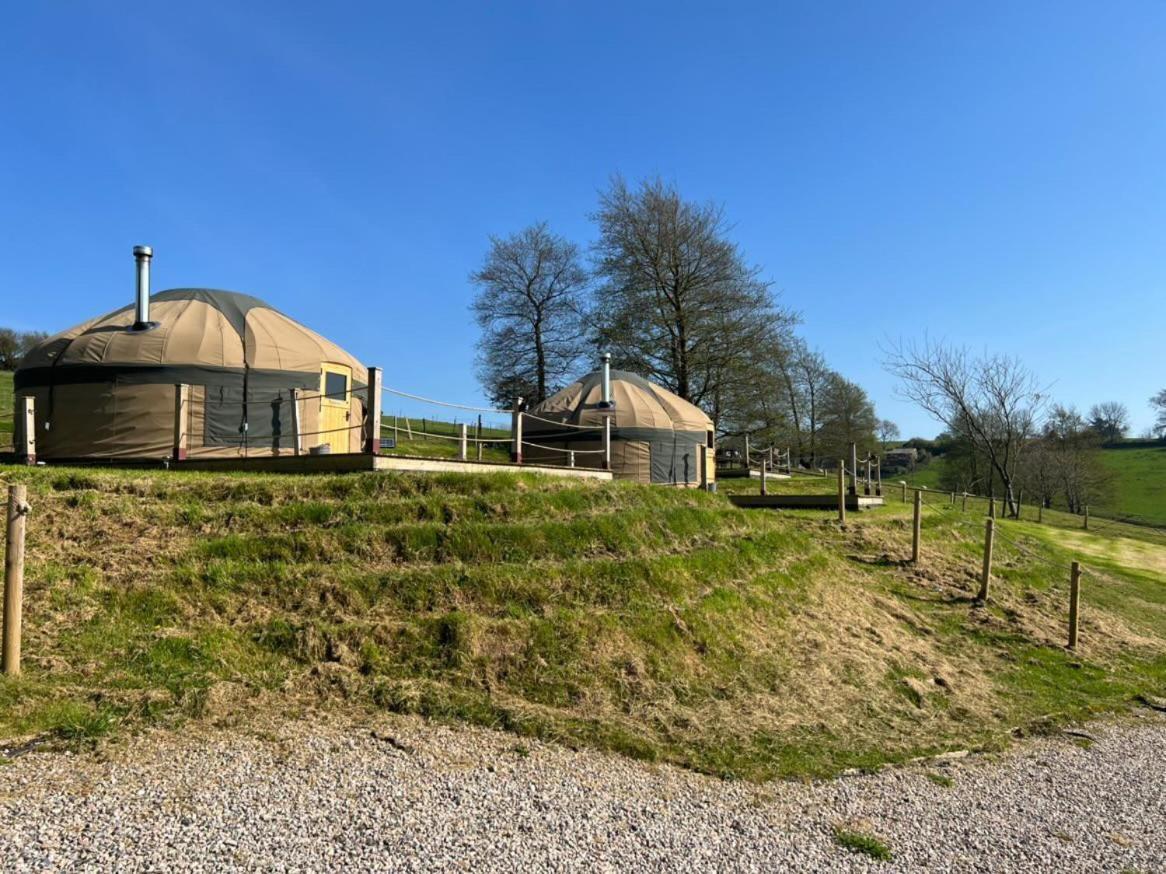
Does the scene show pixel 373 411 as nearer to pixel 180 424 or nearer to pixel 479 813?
pixel 180 424

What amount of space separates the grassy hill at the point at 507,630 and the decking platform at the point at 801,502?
6334 millimetres

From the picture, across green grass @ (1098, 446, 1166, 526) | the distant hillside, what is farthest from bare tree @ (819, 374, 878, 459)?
green grass @ (1098, 446, 1166, 526)

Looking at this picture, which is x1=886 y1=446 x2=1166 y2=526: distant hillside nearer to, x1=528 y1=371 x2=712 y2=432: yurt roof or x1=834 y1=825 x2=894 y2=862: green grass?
x1=528 y1=371 x2=712 y2=432: yurt roof

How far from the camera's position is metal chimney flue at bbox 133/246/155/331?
13.1 metres

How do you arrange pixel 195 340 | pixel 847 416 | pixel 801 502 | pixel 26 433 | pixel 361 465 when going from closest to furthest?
pixel 361 465, pixel 26 433, pixel 195 340, pixel 801 502, pixel 847 416

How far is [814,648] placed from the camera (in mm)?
7496

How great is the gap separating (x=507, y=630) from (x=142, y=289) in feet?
37.2

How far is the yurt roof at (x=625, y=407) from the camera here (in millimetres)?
19547

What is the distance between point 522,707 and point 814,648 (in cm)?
365

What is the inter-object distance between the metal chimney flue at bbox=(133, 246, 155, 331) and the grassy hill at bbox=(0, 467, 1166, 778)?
598cm

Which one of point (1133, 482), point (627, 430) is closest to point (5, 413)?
point (627, 430)

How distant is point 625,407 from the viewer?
1970cm

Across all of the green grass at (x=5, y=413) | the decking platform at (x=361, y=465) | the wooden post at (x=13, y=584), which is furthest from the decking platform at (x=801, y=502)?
the green grass at (x=5, y=413)

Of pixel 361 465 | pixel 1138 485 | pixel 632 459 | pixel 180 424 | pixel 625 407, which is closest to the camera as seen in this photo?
pixel 361 465
